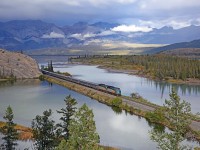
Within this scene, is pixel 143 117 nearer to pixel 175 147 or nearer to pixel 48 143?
pixel 48 143

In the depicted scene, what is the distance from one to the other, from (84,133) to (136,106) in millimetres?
74372

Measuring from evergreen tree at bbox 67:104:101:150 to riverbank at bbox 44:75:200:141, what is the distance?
1319 inches

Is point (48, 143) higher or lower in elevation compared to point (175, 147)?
lower

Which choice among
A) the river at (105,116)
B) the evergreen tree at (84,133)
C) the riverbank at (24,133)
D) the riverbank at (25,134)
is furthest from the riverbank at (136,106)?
the evergreen tree at (84,133)

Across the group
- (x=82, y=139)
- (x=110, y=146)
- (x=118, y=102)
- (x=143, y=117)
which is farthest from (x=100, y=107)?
(x=82, y=139)

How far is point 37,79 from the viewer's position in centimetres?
19762

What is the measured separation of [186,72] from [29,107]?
116 meters

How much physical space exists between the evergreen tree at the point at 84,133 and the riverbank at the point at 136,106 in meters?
33.5

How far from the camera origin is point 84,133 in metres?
27.6

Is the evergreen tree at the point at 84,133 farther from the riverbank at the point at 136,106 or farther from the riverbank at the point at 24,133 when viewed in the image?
the riverbank at the point at 24,133

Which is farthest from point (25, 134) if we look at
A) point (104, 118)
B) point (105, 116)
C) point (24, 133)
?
point (105, 116)

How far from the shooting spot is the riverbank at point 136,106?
77562mm

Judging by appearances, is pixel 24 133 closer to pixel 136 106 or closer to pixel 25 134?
pixel 25 134

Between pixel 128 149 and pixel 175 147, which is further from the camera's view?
pixel 128 149
